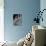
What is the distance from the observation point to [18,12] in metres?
4.89

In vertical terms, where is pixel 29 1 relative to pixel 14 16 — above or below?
above

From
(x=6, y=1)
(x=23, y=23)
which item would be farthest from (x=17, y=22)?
(x=6, y=1)

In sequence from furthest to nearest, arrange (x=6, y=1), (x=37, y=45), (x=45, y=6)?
(x=6, y=1) < (x=45, y=6) < (x=37, y=45)

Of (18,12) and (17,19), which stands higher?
(18,12)

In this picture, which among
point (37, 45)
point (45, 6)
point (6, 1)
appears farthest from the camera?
point (6, 1)

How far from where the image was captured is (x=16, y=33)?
16.2ft

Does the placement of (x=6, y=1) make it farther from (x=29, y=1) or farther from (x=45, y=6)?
(x=45, y=6)

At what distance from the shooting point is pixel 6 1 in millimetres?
4812

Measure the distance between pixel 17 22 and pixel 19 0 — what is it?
0.82 m

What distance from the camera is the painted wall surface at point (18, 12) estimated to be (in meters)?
4.84

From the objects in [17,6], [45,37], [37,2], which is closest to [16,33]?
[17,6]

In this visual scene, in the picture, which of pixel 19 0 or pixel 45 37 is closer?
pixel 45 37

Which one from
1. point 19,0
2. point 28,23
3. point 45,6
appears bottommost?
point 28,23

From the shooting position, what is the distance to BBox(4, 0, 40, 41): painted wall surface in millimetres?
4840
